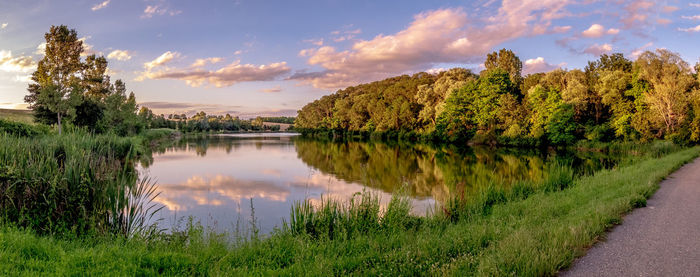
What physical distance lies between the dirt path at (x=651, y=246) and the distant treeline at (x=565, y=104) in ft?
88.9

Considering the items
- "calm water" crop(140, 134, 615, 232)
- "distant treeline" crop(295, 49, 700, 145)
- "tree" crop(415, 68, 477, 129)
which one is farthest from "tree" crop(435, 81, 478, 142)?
"calm water" crop(140, 134, 615, 232)

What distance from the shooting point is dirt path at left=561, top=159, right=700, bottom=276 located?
4207mm

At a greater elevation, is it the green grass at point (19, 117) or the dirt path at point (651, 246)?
the green grass at point (19, 117)

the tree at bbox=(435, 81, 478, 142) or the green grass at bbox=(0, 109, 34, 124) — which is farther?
the tree at bbox=(435, 81, 478, 142)

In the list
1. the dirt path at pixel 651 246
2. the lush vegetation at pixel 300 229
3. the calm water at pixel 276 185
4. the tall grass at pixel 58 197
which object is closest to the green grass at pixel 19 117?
the lush vegetation at pixel 300 229

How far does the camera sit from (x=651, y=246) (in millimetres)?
5004

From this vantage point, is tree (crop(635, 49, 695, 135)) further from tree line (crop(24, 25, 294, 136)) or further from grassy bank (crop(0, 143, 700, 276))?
tree line (crop(24, 25, 294, 136))

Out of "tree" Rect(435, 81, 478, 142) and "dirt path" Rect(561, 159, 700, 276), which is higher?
"tree" Rect(435, 81, 478, 142)

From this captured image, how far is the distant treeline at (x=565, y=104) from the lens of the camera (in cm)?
2928

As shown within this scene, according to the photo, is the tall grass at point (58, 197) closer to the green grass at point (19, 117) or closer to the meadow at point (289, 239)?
the meadow at point (289, 239)

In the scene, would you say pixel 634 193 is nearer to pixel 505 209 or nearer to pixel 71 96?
pixel 505 209

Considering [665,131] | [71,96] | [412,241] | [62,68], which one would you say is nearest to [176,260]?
[412,241]

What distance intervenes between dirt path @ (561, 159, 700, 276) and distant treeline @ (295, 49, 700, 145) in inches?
1066

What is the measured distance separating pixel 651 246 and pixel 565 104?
3624 cm
